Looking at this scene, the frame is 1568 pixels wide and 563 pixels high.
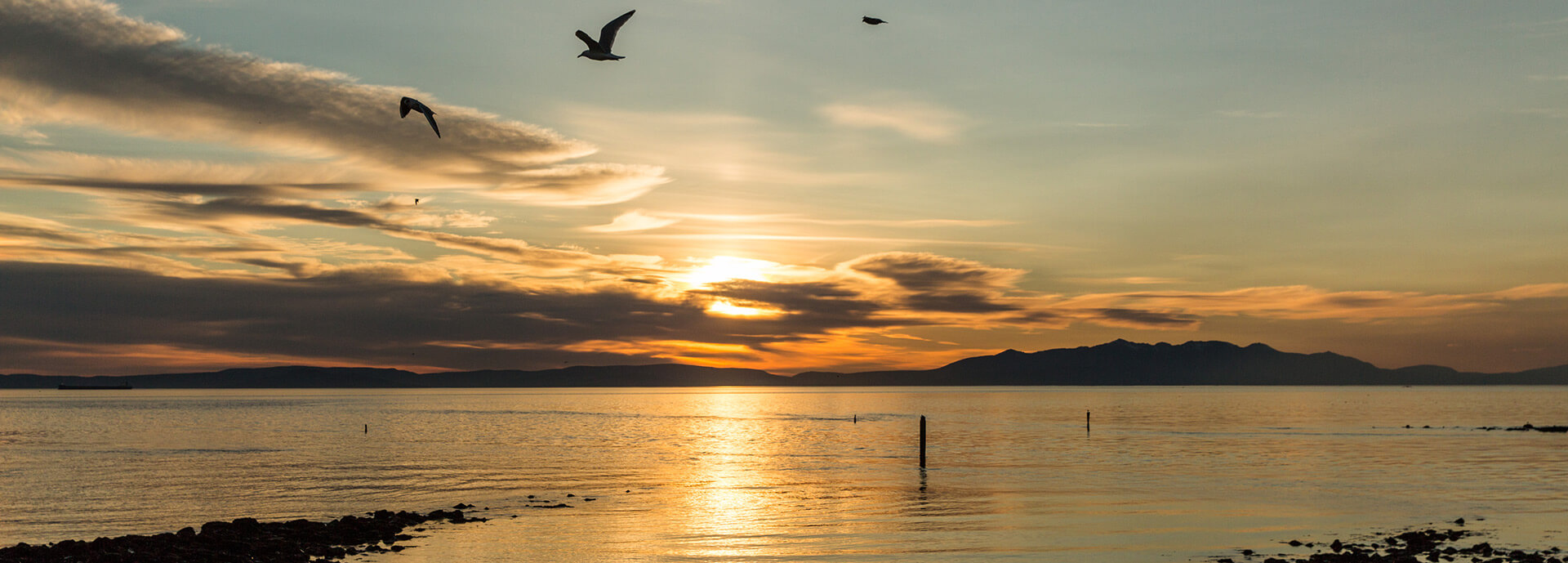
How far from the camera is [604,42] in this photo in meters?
25.4

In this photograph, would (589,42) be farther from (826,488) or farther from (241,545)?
(826,488)

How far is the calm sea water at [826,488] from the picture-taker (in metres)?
38.1

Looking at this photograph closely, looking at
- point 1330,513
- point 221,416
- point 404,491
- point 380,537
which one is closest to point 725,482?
point 404,491

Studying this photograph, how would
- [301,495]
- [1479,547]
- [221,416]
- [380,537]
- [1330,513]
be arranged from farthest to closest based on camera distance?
[221,416] → [301,495] → [1330,513] → [380,537] → [1479,547]

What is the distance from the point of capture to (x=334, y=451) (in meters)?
92.0

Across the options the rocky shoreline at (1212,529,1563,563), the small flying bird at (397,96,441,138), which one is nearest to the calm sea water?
the rocky shoreline at (1212,529,1563,563)

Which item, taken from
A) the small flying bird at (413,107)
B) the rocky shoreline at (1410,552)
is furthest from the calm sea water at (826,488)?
the small flying bird at (413,107)

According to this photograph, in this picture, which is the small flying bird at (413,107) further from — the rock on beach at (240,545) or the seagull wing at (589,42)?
the rock on beach at (240,545)

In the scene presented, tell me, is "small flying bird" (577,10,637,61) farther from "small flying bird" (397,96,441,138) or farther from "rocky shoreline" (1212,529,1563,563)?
"rocky shoreline" (1212,529,1563,563)

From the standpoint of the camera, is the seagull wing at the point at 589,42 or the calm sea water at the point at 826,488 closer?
the seagull wing at the point at 589,42

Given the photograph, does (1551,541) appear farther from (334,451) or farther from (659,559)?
(334,451)

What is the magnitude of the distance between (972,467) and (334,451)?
180 ft

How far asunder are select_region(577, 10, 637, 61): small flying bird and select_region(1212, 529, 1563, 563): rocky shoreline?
23341 millimetres

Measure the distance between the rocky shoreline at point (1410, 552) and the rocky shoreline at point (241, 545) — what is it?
2788 centimetres
